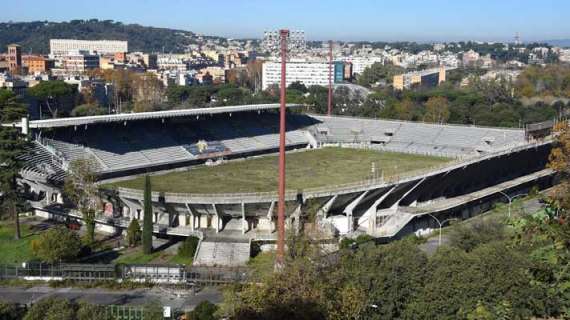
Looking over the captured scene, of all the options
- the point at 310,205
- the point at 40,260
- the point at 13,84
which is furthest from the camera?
the point at 13,84

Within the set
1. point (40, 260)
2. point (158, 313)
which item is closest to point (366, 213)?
point (40, 260)

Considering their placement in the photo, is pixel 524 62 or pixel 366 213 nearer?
pixel 366 213

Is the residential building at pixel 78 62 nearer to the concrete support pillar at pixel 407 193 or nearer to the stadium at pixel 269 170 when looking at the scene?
the stadium at pixel 269 170

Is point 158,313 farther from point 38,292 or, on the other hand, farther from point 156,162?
point 156,162

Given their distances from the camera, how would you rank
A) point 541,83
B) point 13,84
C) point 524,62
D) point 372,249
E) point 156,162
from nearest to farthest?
point 372,249 < point 156,162 < point 13,84 < point 541,83 < point 524,62

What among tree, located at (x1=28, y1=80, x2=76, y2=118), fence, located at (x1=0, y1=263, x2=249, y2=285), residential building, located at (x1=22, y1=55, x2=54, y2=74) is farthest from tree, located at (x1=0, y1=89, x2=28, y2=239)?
residential building, located at (x1=22, y1=55, x2=54, y2=74)

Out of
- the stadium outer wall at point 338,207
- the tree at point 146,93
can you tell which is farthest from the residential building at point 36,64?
the stadium outer wall at point 338,207

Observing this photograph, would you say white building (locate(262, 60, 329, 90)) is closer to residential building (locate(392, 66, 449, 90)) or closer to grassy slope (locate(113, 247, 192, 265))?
residential building (locate(392, 66, 449, 90))
